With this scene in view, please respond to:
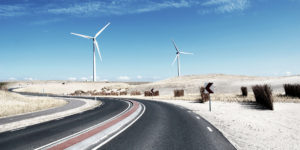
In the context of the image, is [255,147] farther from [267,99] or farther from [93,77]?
[93,77]

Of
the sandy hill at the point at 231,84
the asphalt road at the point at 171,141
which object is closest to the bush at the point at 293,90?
the sandy hill at the point at 231,84

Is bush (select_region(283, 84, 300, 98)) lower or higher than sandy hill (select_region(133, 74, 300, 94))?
lower

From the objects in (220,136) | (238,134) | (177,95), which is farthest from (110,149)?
(177,95)

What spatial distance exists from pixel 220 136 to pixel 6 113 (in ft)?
64.6

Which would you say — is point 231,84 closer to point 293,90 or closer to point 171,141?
point 293,90

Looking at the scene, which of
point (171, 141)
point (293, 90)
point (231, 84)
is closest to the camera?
point (171, 141)

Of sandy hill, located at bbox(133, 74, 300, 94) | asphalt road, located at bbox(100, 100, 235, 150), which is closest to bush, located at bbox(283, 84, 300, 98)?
sandy hill, located at bbox(133, 74, 300, 94)

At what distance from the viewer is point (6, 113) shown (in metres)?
21.0

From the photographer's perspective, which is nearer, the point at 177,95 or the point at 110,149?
the point at 110,149

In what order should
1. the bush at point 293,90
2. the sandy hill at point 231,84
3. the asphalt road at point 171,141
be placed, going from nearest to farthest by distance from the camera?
the asphalt road at point 171,141 → the bush at point 293,90 → the sandy hill at point 231,84

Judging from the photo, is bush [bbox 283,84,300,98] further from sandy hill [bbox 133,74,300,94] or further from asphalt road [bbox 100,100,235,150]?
asphalt road [bbox 100,100,235,150]

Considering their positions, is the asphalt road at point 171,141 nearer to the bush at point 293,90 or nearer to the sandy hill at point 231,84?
the bush at point 293,90

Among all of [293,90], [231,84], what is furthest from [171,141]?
[231,84]

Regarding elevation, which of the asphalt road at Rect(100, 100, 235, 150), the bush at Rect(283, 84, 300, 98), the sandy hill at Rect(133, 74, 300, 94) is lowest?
the asphalt road at Rect(100, 100, 235, 150)
